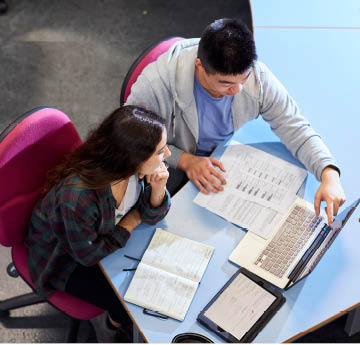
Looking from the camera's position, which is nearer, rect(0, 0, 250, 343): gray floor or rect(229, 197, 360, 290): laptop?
rect(229, 197, 360, 290): laptop

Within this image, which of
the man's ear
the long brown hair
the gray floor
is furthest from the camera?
the gray floor

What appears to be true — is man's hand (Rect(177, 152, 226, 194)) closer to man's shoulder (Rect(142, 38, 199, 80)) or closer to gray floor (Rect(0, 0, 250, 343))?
man's shoulder (Rect(142, 38, 199, 80))

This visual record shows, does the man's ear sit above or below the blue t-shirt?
above

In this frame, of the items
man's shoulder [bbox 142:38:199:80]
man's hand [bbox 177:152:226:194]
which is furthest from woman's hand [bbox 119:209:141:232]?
man's shoulder [bbox 142:38:199:80]

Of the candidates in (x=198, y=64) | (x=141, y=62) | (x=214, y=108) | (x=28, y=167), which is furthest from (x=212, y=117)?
(x=28, y=167)

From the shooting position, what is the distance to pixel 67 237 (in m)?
1.46

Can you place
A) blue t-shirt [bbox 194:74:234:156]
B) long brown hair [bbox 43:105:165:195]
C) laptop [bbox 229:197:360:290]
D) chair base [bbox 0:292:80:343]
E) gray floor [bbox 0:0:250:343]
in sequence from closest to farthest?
long brown hair [bbox 43:105:165:195]
laptop [bbox 229:197:360:290]
blue t-shirt [bbox 194:74:234:156]
chair base [bbox 0:292:80:343]
gray floor [bbox 0:0:250:343]

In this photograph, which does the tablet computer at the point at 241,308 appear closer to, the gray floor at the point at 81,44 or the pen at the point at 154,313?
the pen at the point at 154,313

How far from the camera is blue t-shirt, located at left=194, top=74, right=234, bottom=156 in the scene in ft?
5.65

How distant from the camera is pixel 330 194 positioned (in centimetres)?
157

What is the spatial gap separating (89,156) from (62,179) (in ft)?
0.37

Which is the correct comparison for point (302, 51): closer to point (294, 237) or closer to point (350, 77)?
point (350, 77)

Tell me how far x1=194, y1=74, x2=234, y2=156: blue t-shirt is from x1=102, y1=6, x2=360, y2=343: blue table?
2.4 inches

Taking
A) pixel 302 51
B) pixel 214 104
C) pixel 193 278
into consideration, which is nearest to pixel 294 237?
pixel 193 278
